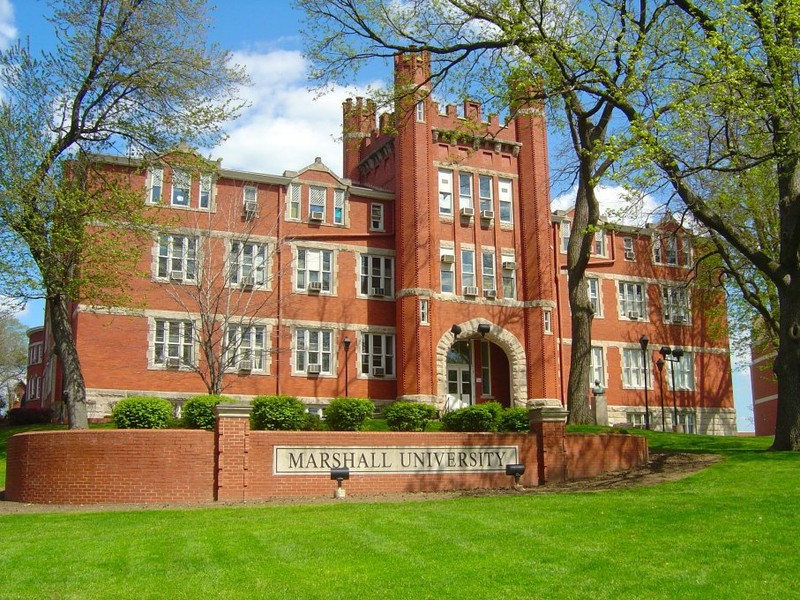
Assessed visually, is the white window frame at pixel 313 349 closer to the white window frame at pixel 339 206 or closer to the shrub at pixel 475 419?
the white window frame at pixel 339 206

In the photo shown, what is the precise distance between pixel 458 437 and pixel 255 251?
16959 mm

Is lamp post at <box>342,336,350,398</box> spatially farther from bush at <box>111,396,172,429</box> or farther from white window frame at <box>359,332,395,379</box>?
bush at <box>111,396,172,429</box>

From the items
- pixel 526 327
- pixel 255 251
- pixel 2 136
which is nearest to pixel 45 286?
pixel 2 136

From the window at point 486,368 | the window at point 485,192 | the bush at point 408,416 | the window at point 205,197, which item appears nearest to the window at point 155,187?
the window at point 205,197

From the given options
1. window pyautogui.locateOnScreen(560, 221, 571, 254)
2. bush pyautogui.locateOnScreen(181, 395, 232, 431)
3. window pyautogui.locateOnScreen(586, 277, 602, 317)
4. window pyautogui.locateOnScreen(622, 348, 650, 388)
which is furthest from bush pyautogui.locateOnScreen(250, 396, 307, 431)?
window pyautogui.locateOnScreen(622, 348, 650, 388)

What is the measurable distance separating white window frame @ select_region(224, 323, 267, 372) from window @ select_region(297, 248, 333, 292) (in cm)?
263

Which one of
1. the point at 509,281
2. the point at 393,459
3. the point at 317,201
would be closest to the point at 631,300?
the point at 509,281

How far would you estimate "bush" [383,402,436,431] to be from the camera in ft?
68.7

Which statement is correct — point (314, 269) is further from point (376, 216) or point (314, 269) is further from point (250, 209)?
point (376, 216)

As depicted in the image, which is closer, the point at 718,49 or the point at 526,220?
the point at 718,49

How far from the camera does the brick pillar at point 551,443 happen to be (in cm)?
2089

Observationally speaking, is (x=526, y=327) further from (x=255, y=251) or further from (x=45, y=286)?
(x=45, y=286)

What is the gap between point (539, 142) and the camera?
39.4m

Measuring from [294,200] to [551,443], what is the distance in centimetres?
1857
